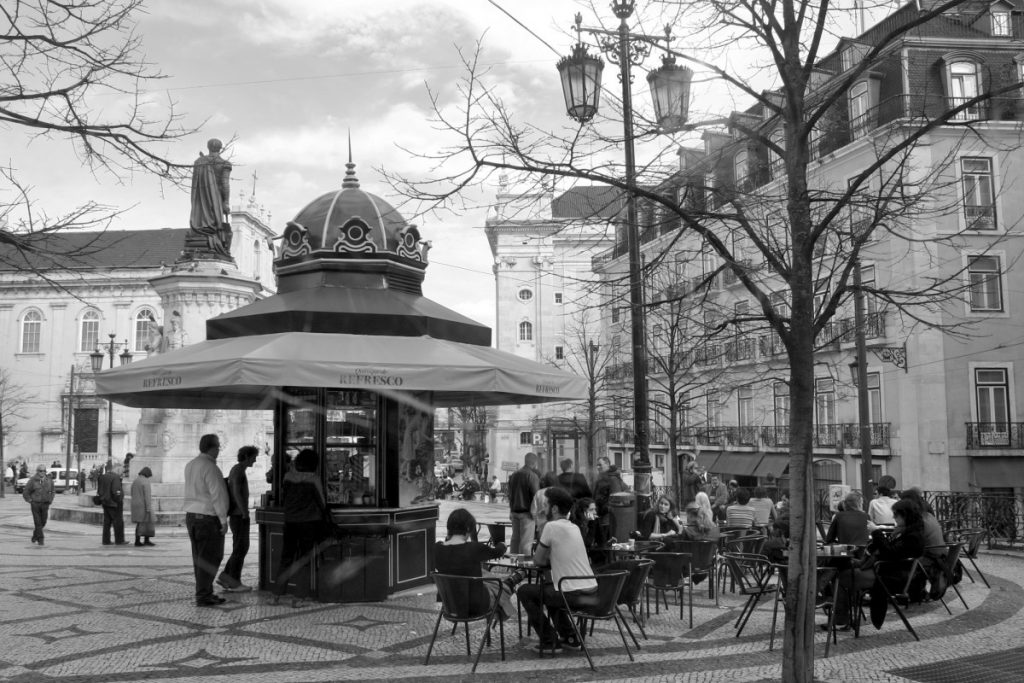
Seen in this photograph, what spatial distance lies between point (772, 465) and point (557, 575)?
2826 cm

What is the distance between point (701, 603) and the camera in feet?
35.4

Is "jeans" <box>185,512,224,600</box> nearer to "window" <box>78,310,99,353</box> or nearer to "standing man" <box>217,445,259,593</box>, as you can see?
"standing man" <box>217,445,259,593</box>

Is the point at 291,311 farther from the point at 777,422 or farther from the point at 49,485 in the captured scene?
the point at 777,422

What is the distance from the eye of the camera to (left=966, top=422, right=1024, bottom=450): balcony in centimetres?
2883

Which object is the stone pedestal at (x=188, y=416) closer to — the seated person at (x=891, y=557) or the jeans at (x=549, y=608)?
the jeans at (x=549, y=608)

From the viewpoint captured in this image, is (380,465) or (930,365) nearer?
(380,465)

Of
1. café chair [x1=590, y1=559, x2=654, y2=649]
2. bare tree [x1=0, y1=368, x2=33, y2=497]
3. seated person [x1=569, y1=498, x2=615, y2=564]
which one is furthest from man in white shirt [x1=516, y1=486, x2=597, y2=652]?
bare tree [x1=0, y1=368, x2=33, y2=497]

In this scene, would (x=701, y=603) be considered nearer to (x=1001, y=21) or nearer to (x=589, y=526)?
(x=589, y=526)

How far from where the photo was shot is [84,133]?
6980 millimetres

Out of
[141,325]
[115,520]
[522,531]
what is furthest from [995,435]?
[141,325]

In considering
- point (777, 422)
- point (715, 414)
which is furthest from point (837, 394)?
point (715, 414)

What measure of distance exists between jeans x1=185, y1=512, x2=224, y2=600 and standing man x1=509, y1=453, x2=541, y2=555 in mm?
3857

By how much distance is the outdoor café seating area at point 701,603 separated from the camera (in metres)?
7.75

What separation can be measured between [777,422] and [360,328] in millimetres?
27379
